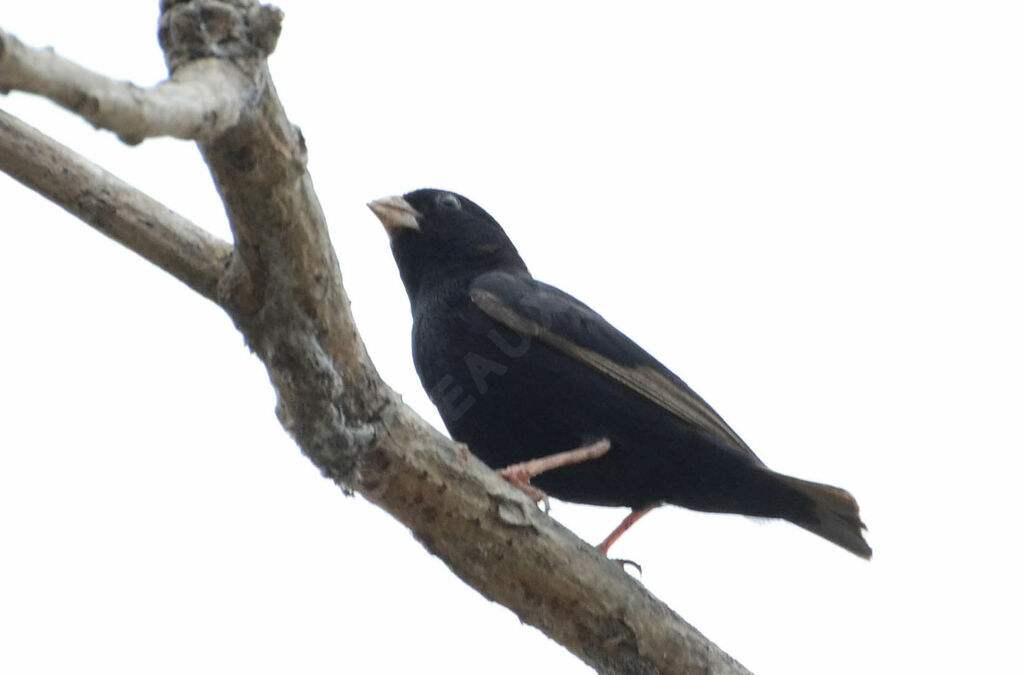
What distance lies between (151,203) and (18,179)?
0.38 meters

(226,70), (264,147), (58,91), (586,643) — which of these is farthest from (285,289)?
(586,643)

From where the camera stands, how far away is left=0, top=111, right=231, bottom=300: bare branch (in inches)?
145

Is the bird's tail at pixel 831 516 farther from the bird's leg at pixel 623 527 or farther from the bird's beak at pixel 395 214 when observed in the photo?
the bird's beak at pixel 395 214

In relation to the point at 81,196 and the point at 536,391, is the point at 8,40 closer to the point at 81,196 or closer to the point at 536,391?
the point at 81,196

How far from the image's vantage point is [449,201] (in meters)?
6.31

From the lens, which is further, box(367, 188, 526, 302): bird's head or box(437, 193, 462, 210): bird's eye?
box(437, 193, 462, 210): bird's eye

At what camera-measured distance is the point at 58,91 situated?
2.53 meters

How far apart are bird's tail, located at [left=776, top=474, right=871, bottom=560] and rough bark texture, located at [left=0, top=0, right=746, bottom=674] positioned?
2.87 feet

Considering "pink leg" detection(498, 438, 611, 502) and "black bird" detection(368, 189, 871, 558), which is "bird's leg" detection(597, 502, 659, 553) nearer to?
"black bird" detection(368, 189, 871, 558)

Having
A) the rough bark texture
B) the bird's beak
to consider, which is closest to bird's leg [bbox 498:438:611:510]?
the rough bark texture

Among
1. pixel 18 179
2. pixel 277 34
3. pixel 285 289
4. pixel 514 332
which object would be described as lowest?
pixel 18 179

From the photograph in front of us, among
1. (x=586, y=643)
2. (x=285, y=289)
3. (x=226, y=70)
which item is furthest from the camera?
(x=586, y=643)

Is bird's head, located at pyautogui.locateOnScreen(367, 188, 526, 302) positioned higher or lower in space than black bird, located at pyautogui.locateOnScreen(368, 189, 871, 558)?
higher

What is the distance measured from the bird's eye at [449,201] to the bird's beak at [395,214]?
140mm
